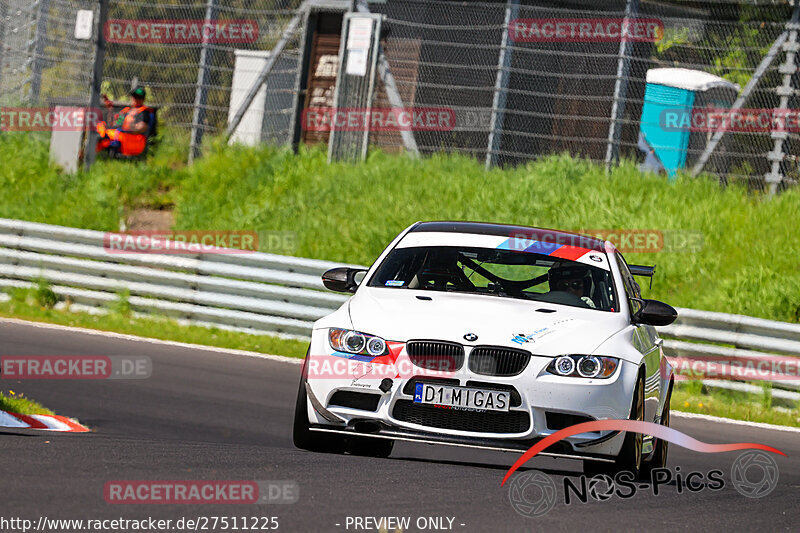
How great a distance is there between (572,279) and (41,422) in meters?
3.79

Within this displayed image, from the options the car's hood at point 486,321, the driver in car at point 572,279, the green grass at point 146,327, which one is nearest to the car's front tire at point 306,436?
the car's hood at point 486,321

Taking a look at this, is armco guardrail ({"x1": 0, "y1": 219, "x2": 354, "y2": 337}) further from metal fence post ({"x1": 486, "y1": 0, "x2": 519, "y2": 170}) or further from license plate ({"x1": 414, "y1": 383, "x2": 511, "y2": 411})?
license plate ({"x1": 414, "y1": 383, "x2": 511, "y2": 411})

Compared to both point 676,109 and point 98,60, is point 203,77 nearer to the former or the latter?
point 98,60

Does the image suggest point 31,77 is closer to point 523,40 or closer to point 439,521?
point 523,40

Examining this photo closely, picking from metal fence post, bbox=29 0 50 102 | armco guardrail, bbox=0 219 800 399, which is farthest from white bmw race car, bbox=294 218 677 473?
metal fence post, bbox=29 0 50 102

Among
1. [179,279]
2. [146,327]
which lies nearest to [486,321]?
[146,327]

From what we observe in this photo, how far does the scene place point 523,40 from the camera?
62.3 feet

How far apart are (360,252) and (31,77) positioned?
8264mm

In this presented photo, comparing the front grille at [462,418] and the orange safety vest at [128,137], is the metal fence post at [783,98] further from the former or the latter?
the front grille at [462,418]

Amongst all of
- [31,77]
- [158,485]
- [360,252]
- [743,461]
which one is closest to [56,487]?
[158,485]

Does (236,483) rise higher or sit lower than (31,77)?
lower

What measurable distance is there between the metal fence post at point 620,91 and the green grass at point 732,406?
19.8 feet

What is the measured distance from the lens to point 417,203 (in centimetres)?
1817

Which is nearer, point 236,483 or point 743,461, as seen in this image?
point 236,483
